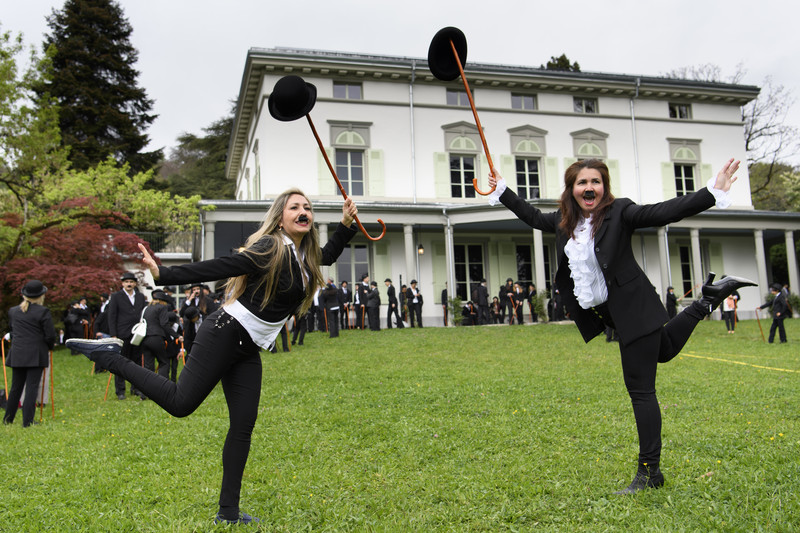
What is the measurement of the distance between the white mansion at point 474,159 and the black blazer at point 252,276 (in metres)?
19.9

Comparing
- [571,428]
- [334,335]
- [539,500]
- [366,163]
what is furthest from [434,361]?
[366,163]

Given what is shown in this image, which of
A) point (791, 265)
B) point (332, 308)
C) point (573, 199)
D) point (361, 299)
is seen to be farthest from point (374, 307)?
point (791, 265)

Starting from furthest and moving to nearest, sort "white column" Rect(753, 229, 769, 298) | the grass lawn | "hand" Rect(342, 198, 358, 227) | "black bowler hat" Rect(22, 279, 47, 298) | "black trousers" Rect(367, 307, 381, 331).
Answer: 1. "white column" Rect(753, 229, 769, 298)
2. "black trousers" Rect(367, 307, 381, 331)
3. "black bowler hat" Rect(22, 279, 47, 298)
4. "hand" Rect(342, 198, 358, 227)
5. the grass lawn

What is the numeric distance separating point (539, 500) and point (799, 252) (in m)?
36.7

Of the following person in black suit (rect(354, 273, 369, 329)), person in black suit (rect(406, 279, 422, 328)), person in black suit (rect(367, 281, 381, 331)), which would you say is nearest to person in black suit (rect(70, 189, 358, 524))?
person in black suit (rect(367, 281, 381, 331))

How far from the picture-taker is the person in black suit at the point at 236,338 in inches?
135

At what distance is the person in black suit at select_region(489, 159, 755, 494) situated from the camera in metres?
3.77

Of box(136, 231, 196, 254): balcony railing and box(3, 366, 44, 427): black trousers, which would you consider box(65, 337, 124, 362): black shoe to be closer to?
box(3, 366, 44, 427): black trousers

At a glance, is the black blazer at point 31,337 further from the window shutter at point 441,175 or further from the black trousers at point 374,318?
the window shutter at point 441,175

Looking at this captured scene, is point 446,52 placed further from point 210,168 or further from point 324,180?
point 210,168

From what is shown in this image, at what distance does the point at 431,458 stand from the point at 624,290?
230 centimetres

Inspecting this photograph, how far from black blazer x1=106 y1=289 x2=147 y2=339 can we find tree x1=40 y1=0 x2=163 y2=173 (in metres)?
28.4

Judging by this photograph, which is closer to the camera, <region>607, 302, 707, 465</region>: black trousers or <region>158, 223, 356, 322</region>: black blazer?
<region>158, 223, 356, 322</region>: black blazer

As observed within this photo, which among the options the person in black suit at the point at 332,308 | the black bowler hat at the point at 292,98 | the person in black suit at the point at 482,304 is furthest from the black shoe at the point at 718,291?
the person in black suit at the point at 482,304
